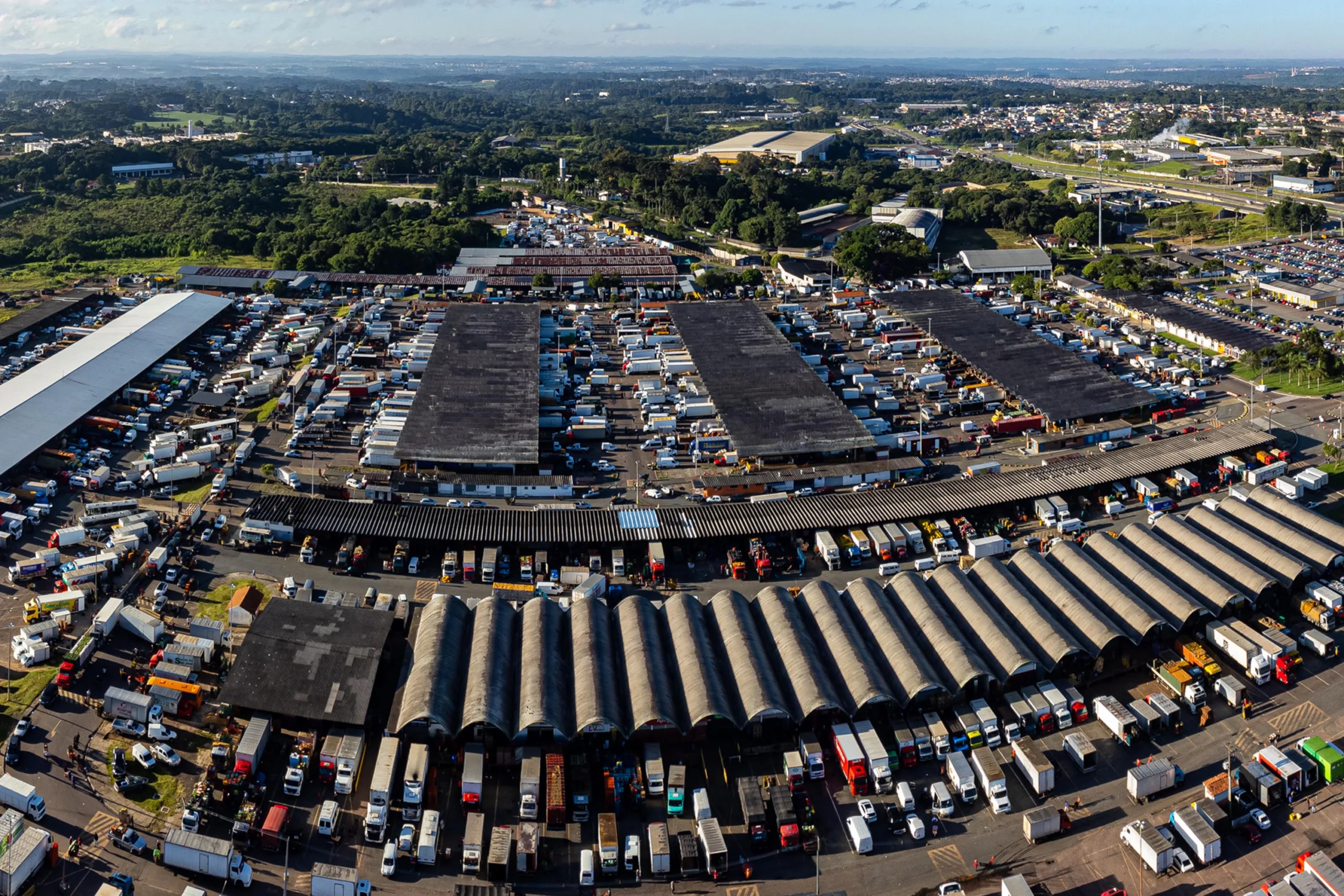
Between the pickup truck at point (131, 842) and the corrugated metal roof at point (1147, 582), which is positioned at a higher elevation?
the corrugated metal roof at point (1147, 582)

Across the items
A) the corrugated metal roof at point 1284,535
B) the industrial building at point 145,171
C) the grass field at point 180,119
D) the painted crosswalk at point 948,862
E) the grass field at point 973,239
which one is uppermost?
the grass field at point 180,119

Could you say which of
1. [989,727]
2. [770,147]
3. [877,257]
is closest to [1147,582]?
[989,727]

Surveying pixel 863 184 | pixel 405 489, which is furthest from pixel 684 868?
pixel 863 184

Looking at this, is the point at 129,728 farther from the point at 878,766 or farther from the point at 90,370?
the point at 90,370

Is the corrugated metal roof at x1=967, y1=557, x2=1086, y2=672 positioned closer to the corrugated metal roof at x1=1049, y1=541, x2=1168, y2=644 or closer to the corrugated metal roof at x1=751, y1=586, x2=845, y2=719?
the corrugated metal roof at x1=1049, y1=541, x2=1168, y2=644

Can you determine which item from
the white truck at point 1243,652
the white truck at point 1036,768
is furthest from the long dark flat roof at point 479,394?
the white truck at point 1243,652

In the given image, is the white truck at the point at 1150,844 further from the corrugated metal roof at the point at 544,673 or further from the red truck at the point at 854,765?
the corrugated metal roof at the point at 544,673
